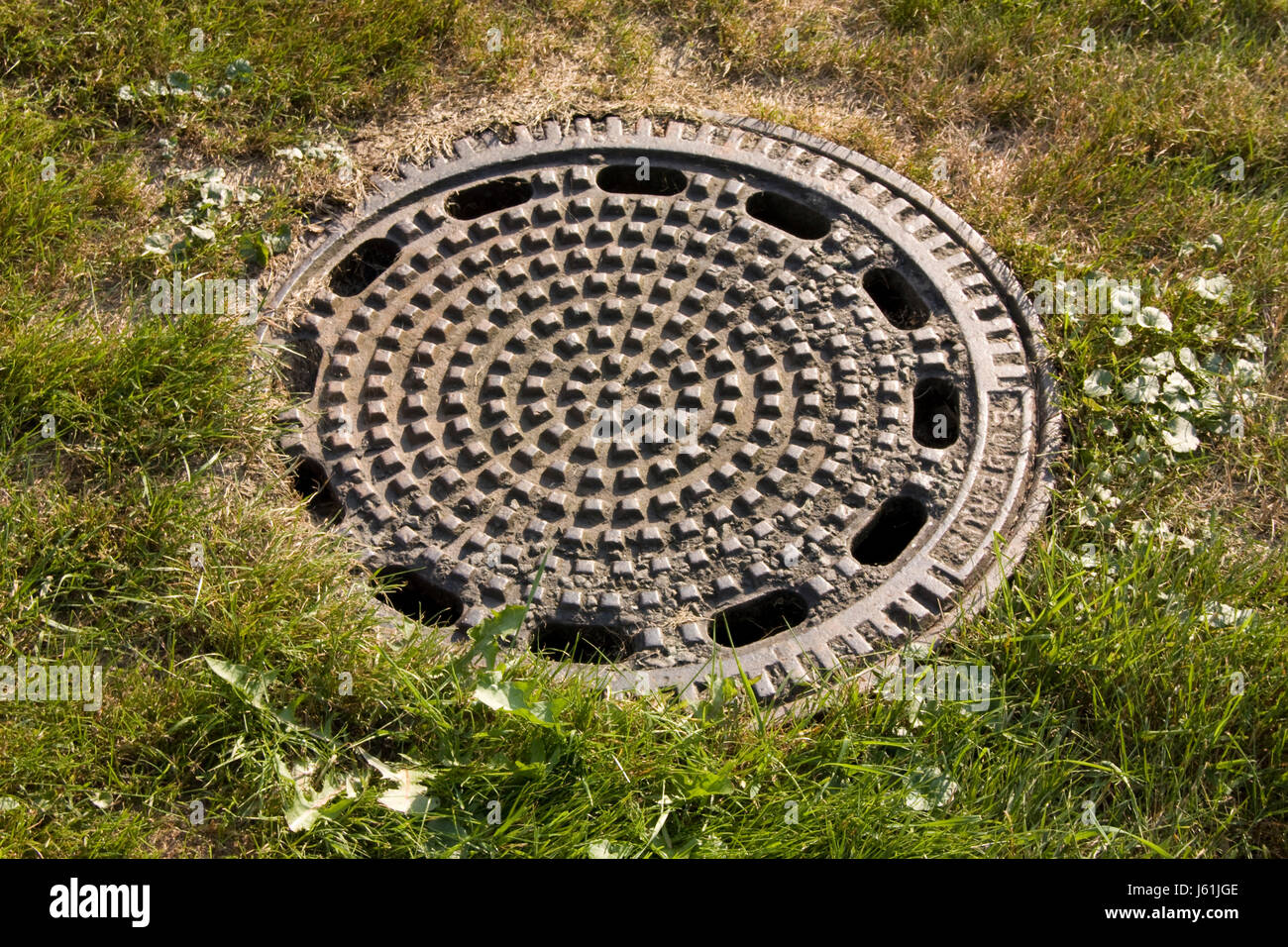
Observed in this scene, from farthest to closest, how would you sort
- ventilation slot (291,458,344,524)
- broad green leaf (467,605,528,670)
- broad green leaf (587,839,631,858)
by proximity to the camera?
ventilation slot (291,458,344,524) → broad green leaf (467,605,528,670) → broad green leaf (587,839,631,858)

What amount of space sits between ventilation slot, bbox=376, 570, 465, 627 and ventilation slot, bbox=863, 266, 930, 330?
1393 millimetres

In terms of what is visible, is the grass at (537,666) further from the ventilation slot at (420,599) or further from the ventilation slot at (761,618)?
the ventilation slot at (761,618)

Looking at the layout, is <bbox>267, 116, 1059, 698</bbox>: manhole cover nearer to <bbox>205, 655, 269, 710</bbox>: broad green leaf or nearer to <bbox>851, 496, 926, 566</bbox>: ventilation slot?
<bbox>851, 496, 926, 566</bbox>: ventilation slot

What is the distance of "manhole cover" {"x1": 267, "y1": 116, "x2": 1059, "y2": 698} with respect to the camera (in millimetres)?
2721

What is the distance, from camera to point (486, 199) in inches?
136

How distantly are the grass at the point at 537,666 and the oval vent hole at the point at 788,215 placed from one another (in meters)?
0.34

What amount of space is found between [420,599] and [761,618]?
80 centimetres

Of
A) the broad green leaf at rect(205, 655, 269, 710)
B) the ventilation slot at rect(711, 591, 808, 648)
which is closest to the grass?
the broad green leaf at rect(205, 655, 269, 710)

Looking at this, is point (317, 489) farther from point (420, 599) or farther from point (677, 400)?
point (677, 400)

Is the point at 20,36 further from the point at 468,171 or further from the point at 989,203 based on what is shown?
the point at 989,203

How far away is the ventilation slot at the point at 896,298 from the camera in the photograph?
318 cm

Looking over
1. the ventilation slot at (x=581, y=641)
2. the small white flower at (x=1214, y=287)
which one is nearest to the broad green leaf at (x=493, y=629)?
the ventilation slot at (x=581, y=641)

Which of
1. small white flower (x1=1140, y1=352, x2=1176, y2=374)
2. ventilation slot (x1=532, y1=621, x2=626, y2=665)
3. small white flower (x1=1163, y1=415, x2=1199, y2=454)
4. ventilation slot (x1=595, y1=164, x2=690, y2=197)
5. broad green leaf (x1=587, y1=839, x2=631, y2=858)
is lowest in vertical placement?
broad green leaf (x1=587, y1=839, x2=631, y2=858)

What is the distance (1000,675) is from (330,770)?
1.44 meters
